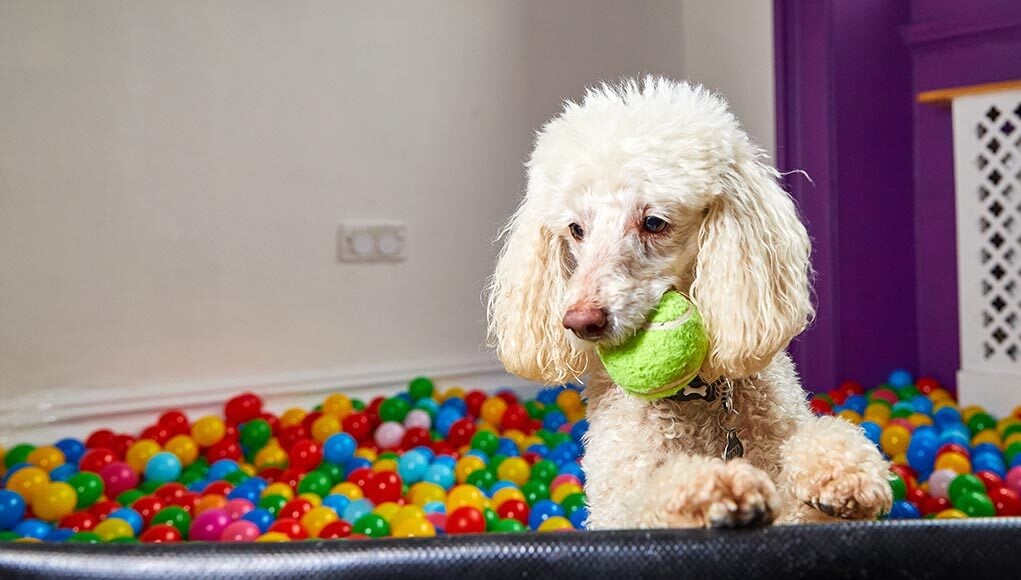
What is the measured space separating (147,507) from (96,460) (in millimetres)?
427

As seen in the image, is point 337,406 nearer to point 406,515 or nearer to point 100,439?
point 100,439

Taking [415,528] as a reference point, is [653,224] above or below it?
above

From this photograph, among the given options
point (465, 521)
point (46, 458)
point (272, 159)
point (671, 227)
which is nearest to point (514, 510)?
point (465, 521)

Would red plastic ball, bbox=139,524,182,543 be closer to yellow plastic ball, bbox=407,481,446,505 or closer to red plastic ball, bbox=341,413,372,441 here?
yellow plastic ball, bbox=407,481,446,505

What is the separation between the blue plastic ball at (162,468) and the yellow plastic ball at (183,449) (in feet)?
0.32

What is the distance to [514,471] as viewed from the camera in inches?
91.3

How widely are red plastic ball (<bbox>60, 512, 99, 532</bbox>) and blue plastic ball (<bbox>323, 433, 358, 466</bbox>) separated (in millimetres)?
665

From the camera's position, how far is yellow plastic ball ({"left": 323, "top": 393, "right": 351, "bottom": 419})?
115 inches

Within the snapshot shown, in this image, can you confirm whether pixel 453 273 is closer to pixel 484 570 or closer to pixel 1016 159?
pixel 1016 159

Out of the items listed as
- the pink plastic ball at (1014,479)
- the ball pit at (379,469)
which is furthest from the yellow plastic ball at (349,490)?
the pink plastic ball at (1014,479)

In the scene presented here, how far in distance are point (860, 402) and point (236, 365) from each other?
204cm

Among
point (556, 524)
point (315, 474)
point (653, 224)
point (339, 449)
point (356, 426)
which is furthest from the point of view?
point (356, 426)

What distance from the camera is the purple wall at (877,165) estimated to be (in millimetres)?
3232

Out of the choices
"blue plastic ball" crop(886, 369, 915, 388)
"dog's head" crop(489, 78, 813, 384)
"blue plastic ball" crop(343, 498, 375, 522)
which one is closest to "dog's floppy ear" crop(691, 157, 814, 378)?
"dog's head" crop(489, 78, 813, 384)
